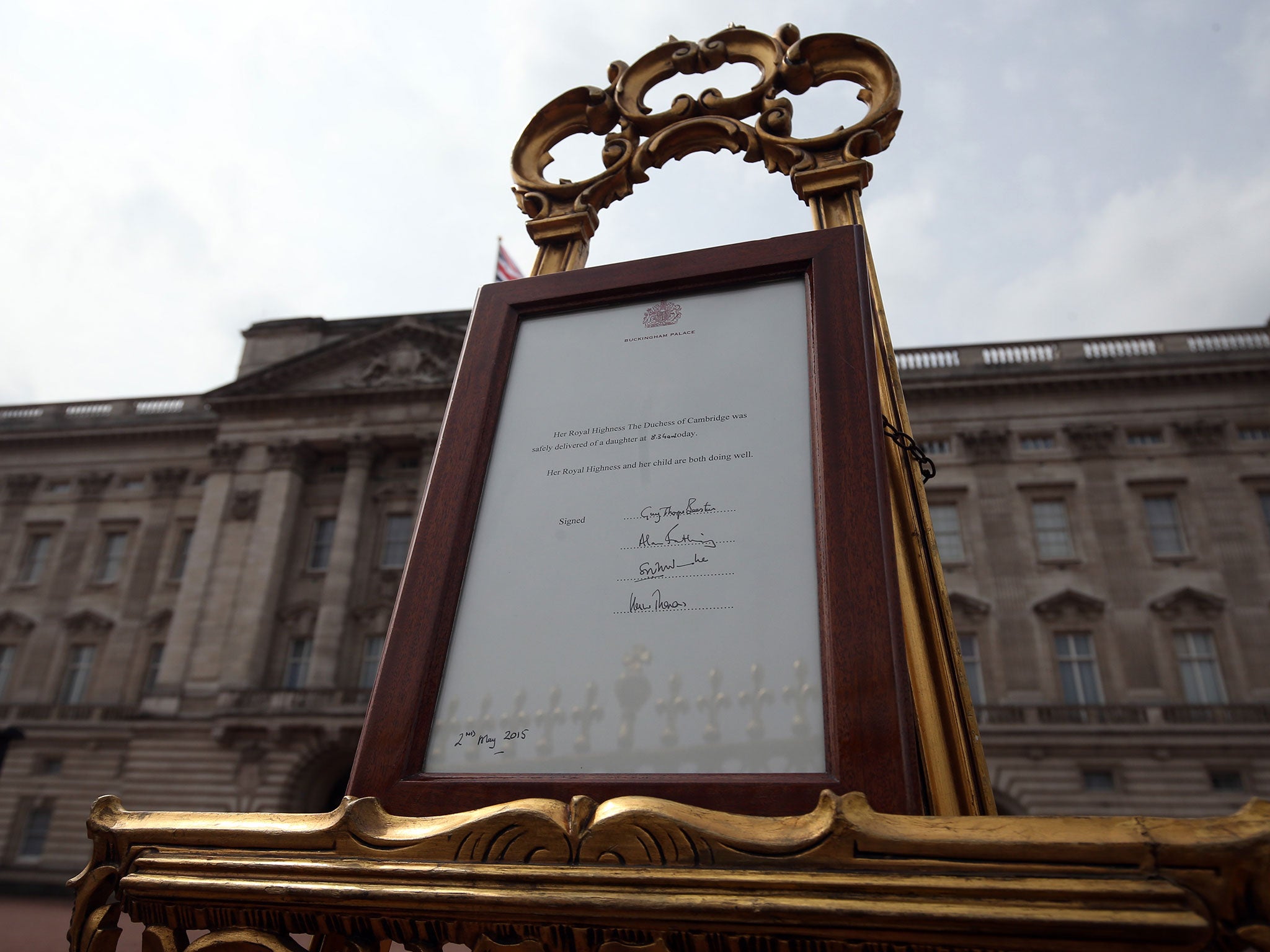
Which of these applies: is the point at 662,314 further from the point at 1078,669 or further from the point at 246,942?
the point at 1078,669

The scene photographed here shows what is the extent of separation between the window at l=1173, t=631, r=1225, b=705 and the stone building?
6 centimetres

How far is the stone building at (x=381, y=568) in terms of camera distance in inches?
783

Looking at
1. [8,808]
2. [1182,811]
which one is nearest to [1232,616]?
[1182,811]

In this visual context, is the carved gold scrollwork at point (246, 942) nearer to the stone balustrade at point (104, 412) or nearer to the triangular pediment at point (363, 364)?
the triangular pediment at point (363, 364)

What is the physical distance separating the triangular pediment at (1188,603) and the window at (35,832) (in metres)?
32.2

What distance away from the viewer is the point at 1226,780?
18.9 m

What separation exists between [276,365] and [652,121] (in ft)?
93.8

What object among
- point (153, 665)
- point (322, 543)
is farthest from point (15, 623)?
point (322, 543)

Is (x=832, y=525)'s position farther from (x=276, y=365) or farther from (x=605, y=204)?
(x=276, y=365)

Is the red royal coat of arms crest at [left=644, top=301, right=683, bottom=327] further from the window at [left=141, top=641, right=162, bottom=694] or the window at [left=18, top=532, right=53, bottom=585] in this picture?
the window at [left=18, top=532, right=53, bottom=585]

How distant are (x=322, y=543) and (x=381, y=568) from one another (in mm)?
2532
